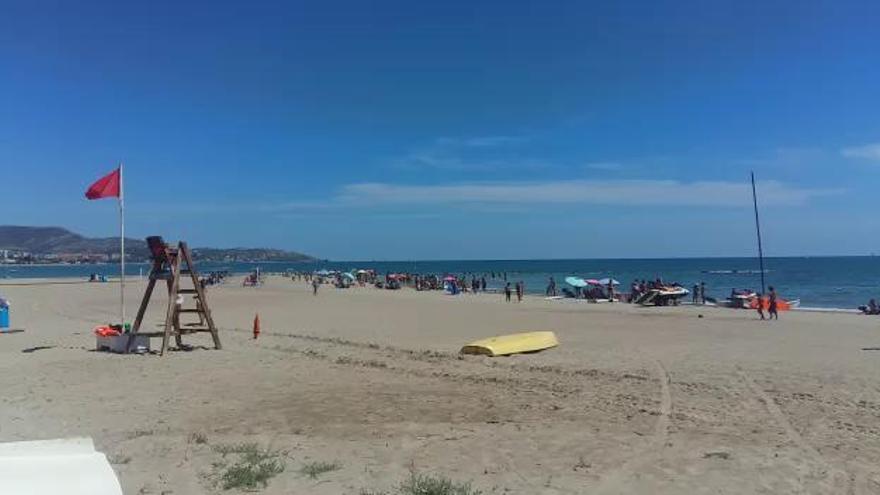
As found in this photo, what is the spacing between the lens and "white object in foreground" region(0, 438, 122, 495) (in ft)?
11.7

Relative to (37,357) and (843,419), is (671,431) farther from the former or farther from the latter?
(37,357)

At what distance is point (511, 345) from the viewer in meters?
16.1

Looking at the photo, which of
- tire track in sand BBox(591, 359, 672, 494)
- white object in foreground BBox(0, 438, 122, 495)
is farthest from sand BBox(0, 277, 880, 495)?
white object in foreground BBox(0, 438, 122, 495)

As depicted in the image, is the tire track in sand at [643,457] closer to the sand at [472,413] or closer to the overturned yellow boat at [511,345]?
the sand at [472,413]

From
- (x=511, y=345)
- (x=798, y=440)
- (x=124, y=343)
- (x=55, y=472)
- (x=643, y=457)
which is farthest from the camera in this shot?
(x=511, y=345)

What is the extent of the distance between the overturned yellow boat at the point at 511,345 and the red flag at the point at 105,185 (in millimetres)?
8575

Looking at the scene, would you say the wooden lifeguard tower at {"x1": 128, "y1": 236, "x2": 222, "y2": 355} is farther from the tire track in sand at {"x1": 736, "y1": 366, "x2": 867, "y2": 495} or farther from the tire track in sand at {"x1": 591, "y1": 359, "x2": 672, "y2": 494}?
the tire track in sand at {"x1": 736, "y1": 366, "x2": 867, "y2": 495}

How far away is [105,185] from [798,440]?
14635 mm

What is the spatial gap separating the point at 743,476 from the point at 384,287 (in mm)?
63425

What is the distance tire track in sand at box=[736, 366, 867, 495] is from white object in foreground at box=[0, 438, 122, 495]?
5.64 meters

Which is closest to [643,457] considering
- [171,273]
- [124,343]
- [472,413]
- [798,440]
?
[798,440]

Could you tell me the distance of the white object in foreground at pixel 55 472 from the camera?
358cm

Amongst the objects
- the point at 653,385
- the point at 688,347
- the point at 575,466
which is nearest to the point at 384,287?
the point at 688,347

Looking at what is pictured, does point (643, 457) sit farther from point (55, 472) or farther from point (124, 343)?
point (124, 343)
